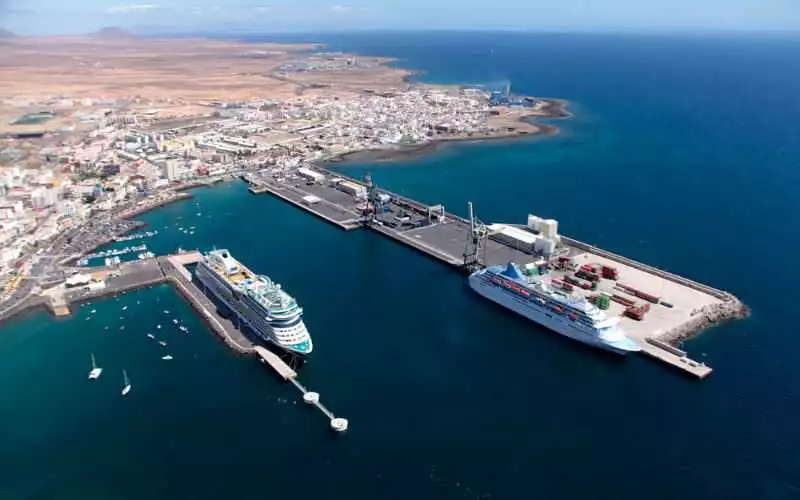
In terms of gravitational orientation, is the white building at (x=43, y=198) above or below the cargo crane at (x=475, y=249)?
below

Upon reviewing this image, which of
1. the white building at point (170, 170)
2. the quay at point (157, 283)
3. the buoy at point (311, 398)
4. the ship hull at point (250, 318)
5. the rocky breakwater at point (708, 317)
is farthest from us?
the white building at point (170, 170)

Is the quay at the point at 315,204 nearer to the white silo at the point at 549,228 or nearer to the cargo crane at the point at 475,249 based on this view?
the cargo crane at the point at 475,249

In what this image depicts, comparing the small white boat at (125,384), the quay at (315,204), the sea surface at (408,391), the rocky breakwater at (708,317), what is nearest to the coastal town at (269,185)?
the rocky breakwater at (708,317)

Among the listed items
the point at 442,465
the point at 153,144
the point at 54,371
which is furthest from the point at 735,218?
the point at 153,144

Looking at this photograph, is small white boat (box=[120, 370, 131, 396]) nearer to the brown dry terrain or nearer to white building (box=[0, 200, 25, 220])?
white building (box=[0, 200, 25, 220])

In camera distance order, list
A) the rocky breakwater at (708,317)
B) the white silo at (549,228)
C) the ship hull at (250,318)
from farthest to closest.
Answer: the white silo at (549,228) < the rocky breakwater at (708,317) < the ship hull at (250,318)

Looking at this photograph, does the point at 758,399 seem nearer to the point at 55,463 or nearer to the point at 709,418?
the point at 709,418

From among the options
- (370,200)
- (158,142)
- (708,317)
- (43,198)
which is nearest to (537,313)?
(708,317)
